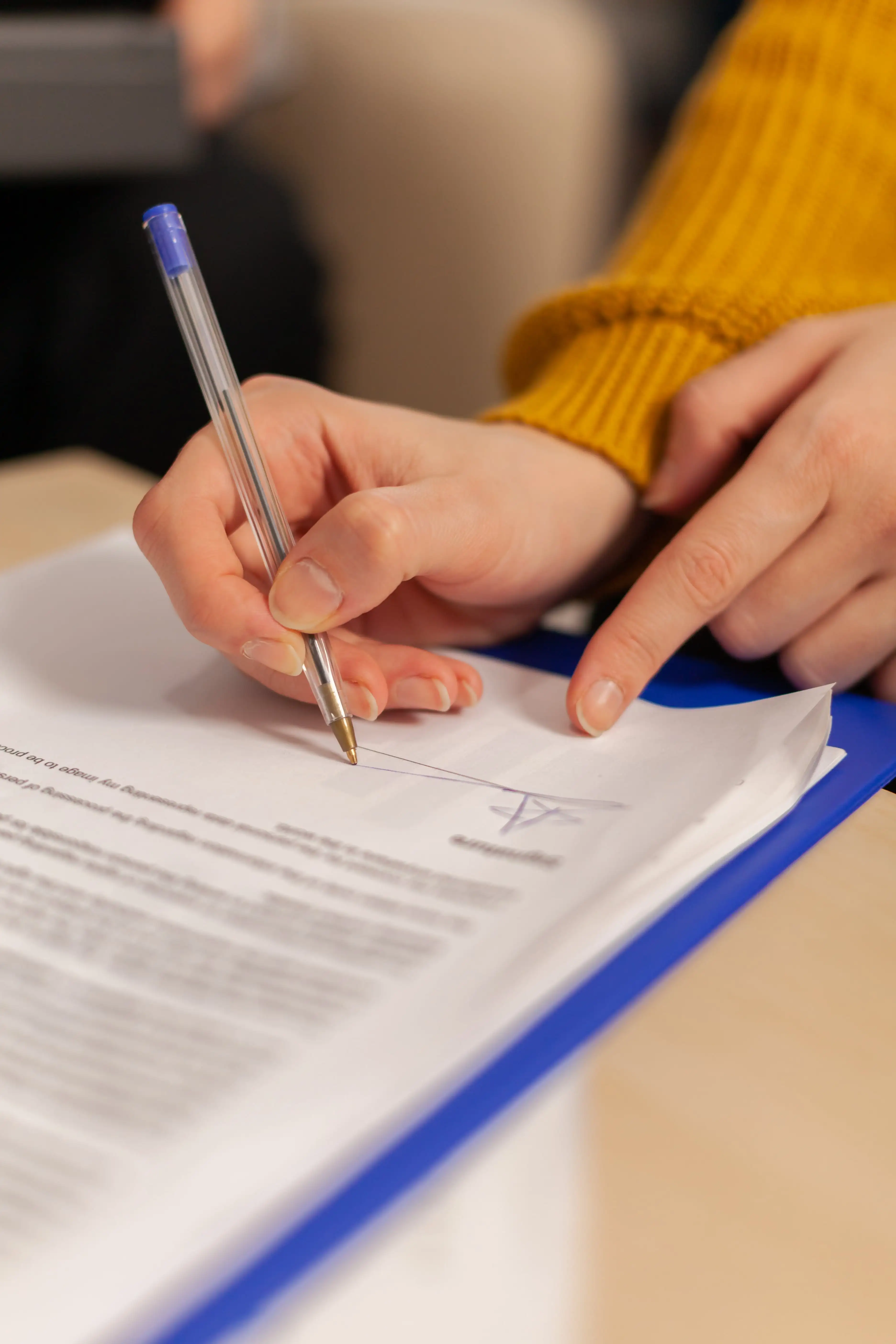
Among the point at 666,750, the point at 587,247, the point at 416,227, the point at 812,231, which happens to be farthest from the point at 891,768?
the point at 587,247

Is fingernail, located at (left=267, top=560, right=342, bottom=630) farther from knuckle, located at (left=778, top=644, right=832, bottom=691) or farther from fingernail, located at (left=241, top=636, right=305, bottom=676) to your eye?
knuckle, located at (left=778, top=644, right=832, bottom=691)

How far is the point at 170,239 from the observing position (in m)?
0.35

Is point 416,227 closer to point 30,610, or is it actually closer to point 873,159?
point 873,159

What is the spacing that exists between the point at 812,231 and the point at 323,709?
0.37 m

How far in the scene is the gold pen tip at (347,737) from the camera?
13.3 inches

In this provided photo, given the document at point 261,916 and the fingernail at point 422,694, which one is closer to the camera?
the document at point 261,916

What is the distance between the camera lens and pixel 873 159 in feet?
1.80

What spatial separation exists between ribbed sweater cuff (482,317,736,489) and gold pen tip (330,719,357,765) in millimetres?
169

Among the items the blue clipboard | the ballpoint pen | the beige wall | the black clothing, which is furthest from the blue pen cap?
the beige wall

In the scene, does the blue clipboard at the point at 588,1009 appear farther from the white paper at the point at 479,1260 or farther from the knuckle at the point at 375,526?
the knuckle at the point at 375,526

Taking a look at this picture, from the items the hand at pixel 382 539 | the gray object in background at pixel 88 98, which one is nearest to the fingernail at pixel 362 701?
the hand at pixel 382 539

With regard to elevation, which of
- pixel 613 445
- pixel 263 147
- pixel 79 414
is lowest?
pixel 79 414

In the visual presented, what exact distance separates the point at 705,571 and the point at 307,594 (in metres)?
0.13

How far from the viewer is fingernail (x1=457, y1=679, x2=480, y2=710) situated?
1.21 ft
